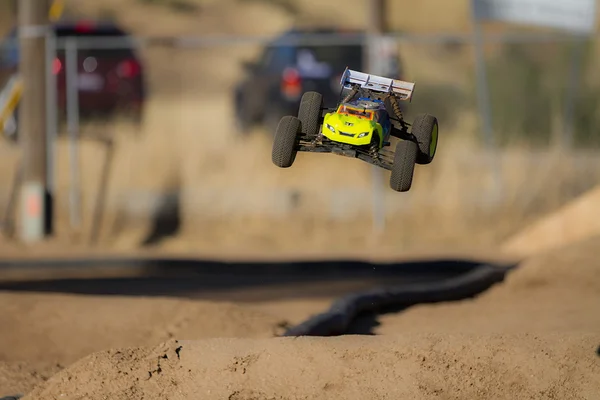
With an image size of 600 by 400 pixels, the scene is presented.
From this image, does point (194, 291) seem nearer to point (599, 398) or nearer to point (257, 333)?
point (257, 333)

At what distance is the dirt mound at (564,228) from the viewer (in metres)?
17.1

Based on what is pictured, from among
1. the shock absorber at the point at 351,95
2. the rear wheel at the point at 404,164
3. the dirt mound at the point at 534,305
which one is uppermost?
the shock absorber at the point at 351,95

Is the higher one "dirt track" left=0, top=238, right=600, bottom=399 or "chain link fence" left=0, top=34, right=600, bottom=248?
"dirt track" left=0, top=238, right=600, bottom=399

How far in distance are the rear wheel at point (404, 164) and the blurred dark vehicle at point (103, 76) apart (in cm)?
1504

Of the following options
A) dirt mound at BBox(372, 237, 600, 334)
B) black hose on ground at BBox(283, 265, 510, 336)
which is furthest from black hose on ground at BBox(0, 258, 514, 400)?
dirt mound at BBox(372, 237, 600, 334)

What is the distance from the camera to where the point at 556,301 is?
11.5 m

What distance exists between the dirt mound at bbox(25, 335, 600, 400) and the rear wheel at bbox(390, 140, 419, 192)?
1238 mm

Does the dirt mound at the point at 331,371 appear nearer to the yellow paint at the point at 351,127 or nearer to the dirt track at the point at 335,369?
the dirt track at the point at 335,369

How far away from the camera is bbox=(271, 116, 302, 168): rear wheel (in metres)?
7.55

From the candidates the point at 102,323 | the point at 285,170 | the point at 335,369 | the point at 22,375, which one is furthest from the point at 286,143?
the point at 285,170

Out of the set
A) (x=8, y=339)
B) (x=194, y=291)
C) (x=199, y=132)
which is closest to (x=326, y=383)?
(x=8, y=339)

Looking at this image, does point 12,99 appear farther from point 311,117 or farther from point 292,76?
point 311,117

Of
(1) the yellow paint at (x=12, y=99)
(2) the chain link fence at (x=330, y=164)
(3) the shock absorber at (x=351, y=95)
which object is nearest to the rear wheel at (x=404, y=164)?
(3) the shock absorber at (x=351, y=95)

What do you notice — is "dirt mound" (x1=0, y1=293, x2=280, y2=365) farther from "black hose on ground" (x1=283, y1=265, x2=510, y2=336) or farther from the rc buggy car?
the rc buggy car
